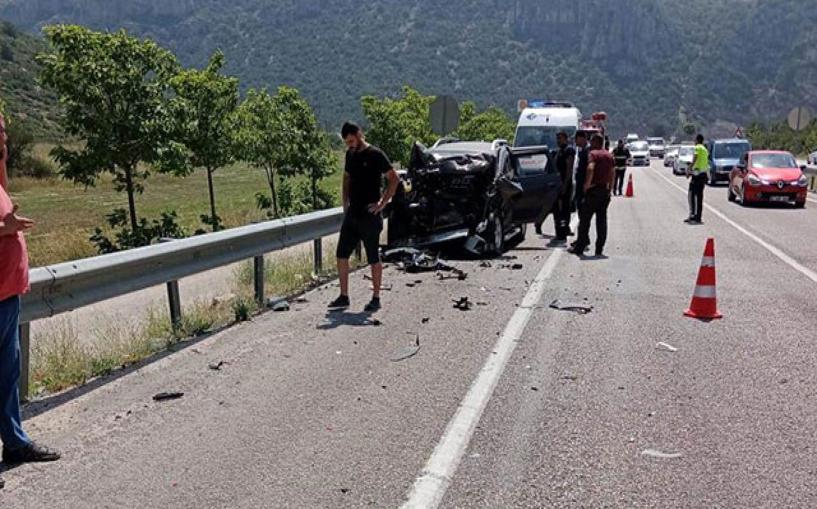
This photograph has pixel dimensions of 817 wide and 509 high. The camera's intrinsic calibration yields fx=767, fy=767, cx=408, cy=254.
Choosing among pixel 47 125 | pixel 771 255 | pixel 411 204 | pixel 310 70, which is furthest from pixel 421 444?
pixel 310 70

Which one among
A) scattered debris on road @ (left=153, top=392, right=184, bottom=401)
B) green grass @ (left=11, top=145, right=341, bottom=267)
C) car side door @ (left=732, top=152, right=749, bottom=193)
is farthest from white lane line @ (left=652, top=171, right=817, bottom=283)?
green grass @ (left=11, top=145, right=341, bottom=267)

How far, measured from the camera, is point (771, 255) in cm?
1220

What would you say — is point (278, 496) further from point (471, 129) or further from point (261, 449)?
point (471, 129)

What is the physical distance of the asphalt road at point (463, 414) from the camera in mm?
3896

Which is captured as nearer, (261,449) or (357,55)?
(261,449)

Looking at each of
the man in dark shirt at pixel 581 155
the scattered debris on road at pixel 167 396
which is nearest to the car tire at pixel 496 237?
the man in dark shirt at pixel 581 155

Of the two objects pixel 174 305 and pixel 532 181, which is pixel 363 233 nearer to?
pixel 174 305

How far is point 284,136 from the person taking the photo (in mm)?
20234

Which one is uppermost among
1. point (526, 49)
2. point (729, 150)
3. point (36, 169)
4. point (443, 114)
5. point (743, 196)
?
point (526, 49)

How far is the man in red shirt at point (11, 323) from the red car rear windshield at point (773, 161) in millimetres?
21587

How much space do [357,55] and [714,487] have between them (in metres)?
128

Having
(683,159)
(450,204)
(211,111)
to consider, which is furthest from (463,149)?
(683,159)

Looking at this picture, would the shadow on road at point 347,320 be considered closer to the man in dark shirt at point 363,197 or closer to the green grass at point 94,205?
A: the man in dark shirt at point 363,197

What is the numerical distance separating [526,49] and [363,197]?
426 ft
